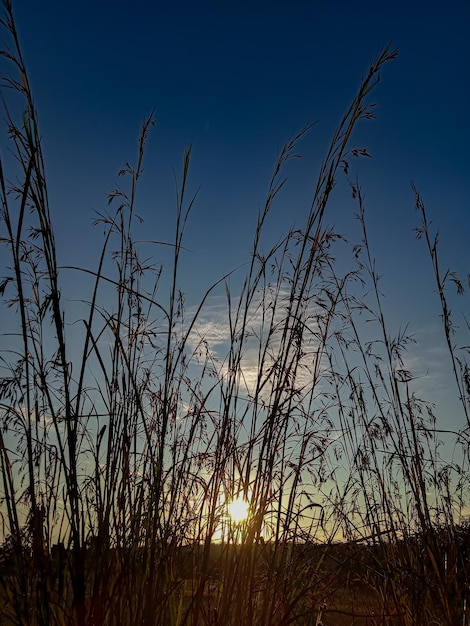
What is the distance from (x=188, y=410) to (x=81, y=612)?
131 cm

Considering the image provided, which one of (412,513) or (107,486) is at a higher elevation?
(412,513)

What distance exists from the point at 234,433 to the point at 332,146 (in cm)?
111

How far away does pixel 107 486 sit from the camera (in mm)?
1721

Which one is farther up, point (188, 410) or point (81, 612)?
point (188, 410)

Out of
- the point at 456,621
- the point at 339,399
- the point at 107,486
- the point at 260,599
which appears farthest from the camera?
the point at 339,399

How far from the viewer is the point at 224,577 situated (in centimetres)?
182

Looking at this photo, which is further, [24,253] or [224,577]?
[24,253]

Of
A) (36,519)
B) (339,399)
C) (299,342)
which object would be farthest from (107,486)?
(339,399)

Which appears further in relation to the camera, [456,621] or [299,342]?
[299,342]

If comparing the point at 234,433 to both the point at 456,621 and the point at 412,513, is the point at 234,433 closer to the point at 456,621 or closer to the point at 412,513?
the point at 456,621

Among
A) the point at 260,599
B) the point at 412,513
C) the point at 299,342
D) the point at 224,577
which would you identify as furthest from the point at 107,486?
the point at 412,513

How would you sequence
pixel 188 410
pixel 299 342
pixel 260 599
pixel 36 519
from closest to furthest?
pixel 36 519 < pixel 299 342 < pixel 260 599 < pixel 188 410

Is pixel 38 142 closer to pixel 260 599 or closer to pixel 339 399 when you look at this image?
pixel 260 599

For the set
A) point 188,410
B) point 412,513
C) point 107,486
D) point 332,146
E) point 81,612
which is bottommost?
point 81,612
